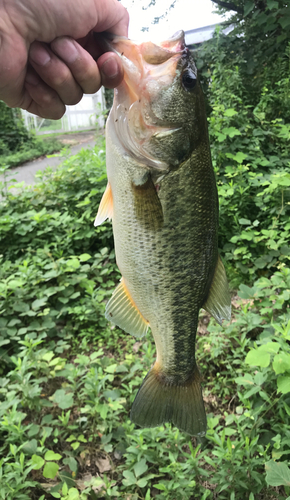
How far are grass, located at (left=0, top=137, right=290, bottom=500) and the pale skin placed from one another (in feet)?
5.42

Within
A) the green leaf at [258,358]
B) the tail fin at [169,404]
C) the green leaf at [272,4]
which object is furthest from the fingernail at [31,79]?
the green leaf at [272,4]

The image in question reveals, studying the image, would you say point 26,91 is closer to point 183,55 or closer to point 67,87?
point 67,87

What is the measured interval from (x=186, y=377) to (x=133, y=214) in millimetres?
791

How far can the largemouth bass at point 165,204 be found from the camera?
1191 mm

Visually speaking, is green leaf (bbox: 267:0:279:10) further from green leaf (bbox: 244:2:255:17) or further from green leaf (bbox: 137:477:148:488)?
green leaf (bbox: 137:477:148:488)

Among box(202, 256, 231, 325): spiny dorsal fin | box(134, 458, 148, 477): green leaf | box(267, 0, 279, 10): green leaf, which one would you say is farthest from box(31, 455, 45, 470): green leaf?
box(267, 0, 279, 10): green leaf

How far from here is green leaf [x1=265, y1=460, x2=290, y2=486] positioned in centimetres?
138

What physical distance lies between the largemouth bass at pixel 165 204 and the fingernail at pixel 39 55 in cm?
28

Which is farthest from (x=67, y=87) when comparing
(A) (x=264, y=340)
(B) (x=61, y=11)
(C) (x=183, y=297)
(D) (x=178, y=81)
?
(A) (x=264, y=340)

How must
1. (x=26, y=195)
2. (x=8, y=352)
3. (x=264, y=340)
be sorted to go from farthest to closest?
(x=26, y=195), (x=8, y=352), (x=264, y=340)

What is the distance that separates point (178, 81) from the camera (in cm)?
118

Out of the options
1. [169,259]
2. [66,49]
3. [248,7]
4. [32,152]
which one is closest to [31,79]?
[66,49]

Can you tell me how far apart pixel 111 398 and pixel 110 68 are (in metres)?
2.12

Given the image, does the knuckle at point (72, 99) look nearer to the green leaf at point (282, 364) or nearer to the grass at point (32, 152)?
the green leaf at point (282, 364)
